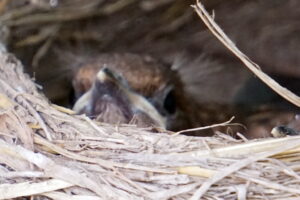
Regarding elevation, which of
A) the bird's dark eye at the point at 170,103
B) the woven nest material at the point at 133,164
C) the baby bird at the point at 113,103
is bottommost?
the woven nest material at the point at 133,164

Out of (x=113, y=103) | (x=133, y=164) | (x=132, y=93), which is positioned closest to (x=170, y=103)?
(x=132, y=93)

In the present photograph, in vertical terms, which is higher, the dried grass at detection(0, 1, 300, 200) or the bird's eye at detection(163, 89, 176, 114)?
the bird's eye at detection(163, 89, 176, 114)

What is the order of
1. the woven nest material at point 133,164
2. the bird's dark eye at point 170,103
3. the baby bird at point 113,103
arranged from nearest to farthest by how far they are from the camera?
the woven nest material at point 133,164
the baby bird at point 113,103
the bird's dark eye at point 170,103

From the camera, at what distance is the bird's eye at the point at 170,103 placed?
2.46 m

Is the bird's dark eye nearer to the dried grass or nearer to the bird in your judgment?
the bird

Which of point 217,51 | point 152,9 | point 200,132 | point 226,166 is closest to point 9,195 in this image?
point 226,166

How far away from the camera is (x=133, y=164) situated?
1.64 meters

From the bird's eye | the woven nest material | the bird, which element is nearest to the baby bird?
the bird

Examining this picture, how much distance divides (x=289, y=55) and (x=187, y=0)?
471 mm

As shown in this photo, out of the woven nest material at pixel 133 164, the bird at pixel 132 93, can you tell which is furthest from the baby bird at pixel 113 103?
the woven nest material at pixel 133 164

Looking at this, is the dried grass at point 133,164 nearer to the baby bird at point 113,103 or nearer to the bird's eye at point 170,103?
the baby bird at point 113,103

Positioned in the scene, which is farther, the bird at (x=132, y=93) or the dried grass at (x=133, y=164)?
the bird at (x=132, y=93)

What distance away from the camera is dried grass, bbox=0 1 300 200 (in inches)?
62.4

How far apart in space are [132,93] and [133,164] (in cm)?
61
